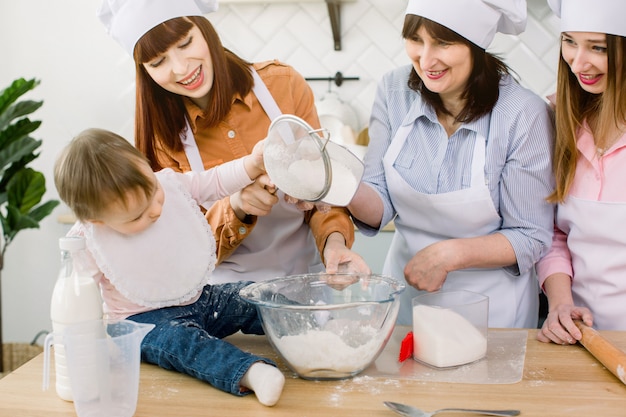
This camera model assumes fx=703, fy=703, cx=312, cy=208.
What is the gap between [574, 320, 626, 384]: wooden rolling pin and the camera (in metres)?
1.09

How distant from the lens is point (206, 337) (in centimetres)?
118

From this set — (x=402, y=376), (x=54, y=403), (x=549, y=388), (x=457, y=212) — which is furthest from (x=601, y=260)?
(x=54, y=403)

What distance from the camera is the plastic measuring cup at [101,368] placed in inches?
37.8

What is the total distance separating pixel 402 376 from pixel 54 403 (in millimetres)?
546

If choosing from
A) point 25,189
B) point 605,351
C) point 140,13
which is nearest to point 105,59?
point 25,189

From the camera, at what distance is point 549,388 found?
108 centimetres

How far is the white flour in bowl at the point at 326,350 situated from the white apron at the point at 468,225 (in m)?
0.50

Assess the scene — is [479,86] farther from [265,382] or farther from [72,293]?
[72,293]

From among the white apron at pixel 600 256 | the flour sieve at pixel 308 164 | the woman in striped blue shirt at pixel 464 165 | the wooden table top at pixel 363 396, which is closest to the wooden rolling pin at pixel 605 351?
the wooden table top at pixel 363 396

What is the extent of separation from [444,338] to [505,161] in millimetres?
500

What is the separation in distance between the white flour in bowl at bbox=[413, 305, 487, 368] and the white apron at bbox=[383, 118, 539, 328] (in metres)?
0.37

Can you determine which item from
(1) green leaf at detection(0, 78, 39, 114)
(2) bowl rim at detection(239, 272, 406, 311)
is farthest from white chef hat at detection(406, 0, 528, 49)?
(1) green leaf at detection(0, 78, 39, 114)

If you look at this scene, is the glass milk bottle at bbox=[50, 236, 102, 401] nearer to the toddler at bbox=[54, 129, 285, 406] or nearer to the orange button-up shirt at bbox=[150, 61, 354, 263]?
the toddler at bbox=[54, 129, 285, 406]

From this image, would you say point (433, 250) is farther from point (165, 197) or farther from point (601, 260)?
point (165, 197)
